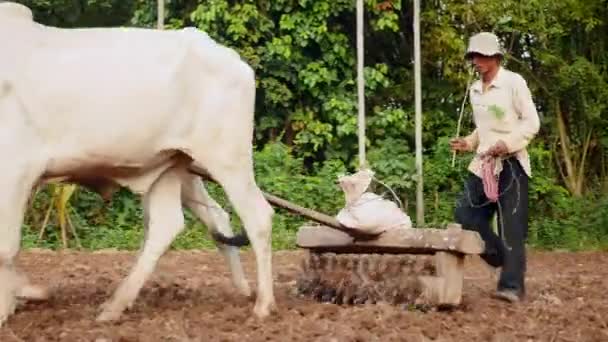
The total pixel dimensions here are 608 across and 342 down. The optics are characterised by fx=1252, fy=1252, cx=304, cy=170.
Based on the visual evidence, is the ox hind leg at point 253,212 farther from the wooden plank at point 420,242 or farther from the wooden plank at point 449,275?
the wooden plank at point 449,275

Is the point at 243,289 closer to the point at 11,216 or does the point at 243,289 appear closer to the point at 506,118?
the point at 11,216

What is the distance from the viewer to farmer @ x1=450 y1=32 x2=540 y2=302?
7.59 meters

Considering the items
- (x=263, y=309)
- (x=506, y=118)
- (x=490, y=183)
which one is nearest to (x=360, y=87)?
(x=506, y=118)

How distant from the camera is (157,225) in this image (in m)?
6.81

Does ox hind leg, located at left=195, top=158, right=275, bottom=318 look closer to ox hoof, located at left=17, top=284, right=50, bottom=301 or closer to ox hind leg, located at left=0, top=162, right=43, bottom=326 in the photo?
ox hind leg, located at left=0, top=162, right=43, bottom=326

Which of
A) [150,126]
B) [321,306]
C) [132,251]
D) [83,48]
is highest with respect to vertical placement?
[83,48]

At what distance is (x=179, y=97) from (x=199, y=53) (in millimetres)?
313

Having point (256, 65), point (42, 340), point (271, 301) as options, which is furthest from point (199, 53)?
point (256, 65)

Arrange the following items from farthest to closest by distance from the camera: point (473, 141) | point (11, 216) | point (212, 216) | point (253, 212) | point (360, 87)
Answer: point (360, 87) → point (473, 141) → point (212, 216) → point (253, 212) → point (11, 216)

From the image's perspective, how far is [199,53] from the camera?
677cm

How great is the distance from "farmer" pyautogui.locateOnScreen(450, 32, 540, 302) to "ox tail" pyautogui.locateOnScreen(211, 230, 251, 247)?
1.41 metres

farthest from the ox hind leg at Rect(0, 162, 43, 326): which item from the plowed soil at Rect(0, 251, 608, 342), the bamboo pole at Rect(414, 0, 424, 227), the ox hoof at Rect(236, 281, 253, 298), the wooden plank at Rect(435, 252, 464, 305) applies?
the bamboo pole at Rect(414, 0, 424, 227)

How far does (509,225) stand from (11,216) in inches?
118

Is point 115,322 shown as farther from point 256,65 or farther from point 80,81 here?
point 256,65
